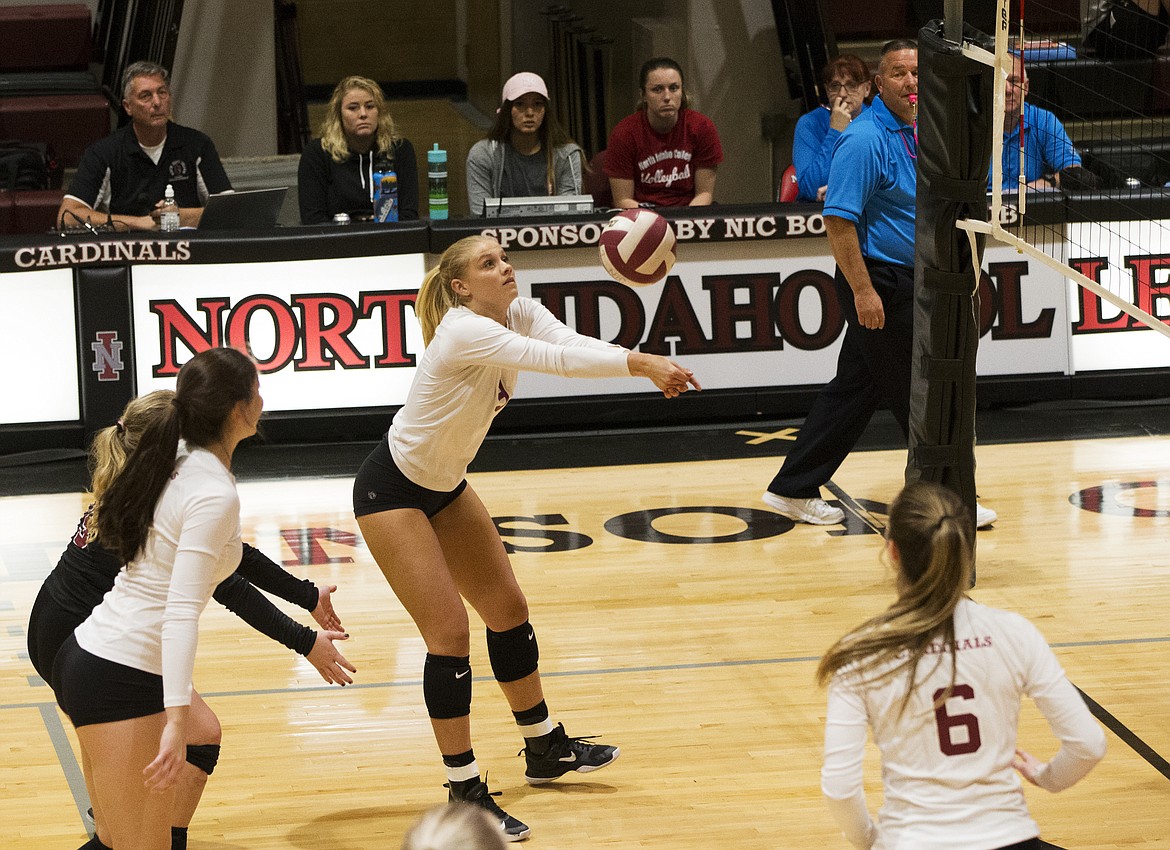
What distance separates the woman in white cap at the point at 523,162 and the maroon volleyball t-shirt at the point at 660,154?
308mm

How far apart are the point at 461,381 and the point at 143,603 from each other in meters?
1.18

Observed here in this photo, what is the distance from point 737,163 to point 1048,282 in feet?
14.2

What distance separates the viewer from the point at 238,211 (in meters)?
8.77

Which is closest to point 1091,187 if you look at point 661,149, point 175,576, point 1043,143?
point 1043,143

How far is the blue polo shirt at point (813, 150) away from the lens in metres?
9.43

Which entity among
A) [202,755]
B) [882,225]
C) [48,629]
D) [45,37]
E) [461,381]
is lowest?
[202,755]

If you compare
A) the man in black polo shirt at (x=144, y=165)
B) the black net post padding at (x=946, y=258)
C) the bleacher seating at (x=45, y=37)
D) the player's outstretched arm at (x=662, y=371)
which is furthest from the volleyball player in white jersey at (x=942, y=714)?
the bleacher seating at (x=45, y=37)

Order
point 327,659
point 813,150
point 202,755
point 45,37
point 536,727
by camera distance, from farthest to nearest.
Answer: point 45,37, point 813,150, point 536,727, point 202,755, point 327,659

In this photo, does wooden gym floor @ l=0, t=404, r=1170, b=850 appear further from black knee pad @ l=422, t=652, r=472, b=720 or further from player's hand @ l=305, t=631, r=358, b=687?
player's hand @ l=305, t=631, r=358, b=687

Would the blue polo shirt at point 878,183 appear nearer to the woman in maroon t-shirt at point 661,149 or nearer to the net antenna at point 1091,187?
the net antenna at point 1091,187

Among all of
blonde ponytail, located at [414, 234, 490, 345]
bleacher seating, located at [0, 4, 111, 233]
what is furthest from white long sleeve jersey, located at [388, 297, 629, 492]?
bleacher seating, located at [0, 4, 111, 233]

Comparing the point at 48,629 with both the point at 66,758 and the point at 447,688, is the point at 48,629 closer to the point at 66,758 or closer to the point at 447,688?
the point at 447,688

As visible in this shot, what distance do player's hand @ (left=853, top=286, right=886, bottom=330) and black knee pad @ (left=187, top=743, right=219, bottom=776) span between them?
11.1ft

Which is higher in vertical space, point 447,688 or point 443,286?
point 443,286
